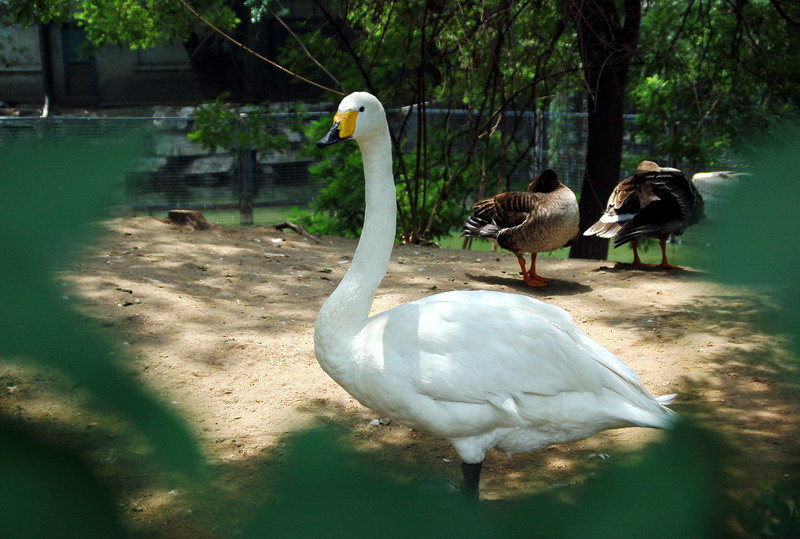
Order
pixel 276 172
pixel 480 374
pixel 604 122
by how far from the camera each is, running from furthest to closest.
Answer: pixel 276 172 < pixel 604 122 < pixel 480 374

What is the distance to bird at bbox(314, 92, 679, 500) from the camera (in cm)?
264

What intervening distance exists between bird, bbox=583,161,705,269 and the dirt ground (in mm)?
351

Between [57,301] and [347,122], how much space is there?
8.20 feet

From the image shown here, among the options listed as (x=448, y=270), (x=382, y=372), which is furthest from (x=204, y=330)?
(x=448, y=270)

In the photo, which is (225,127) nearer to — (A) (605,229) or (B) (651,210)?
(A) (605,229)

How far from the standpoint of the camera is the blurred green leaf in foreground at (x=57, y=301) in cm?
60

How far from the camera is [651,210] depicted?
647 centimetres

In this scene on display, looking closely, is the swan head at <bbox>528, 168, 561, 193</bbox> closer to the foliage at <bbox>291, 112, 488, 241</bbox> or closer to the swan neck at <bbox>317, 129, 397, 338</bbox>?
the foliage at <bbox>291, 112, 488, 241</bbox>

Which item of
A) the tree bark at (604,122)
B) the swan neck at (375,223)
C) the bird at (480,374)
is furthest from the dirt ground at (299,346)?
the tree bark at (604,122)

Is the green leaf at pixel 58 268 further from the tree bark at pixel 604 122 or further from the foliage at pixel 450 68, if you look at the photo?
the tree bark at pixel 604 122

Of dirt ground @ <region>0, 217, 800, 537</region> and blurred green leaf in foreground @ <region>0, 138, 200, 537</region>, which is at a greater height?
blurred green leaf in foreground @ <region>0, 138, 200, 537</region>

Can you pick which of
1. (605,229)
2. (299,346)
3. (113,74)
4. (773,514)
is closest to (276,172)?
(605,229)

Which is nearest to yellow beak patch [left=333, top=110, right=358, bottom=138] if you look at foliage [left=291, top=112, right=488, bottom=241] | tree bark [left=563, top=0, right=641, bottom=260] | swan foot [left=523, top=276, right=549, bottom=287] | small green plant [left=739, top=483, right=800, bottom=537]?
small green plant [left=739, top=483, right=800, bottom=537]

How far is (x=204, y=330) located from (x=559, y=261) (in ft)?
12.5
